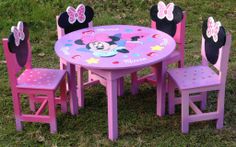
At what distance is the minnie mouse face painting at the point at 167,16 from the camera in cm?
425

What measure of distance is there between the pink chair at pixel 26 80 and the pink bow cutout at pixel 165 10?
1.17 m

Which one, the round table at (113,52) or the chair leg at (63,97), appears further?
Result: the chair leg at (63,97)

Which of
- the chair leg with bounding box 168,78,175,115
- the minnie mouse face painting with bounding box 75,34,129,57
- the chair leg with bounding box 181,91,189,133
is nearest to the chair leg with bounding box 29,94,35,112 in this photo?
the minnie mouse face painting with bounding box 75,34,129,57

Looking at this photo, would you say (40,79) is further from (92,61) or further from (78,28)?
(78,28)

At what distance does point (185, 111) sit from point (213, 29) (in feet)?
2.44

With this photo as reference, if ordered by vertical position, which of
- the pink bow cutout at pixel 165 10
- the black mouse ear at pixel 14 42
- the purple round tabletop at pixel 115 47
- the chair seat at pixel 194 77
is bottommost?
the chair seat at pixel 194 77

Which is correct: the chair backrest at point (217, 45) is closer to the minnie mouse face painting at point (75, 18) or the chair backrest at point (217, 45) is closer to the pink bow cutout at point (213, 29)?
the pink bow cutout at point (213, 29)

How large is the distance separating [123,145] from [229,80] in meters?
1.66

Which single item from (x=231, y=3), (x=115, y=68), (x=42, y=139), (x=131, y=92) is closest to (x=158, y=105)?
(x=131, y=92)

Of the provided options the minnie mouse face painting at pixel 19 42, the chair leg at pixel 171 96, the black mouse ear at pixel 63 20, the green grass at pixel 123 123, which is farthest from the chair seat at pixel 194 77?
the minnie mouse face painting at pixel 19 42

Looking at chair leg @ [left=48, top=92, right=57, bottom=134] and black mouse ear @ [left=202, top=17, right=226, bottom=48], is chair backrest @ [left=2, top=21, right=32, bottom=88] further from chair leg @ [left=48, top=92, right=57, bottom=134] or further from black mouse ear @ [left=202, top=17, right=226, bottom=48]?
black mouse ear @ [left=202, top=17, right=226, bottom=48]

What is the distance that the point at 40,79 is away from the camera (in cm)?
380

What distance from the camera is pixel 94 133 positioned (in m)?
3.82

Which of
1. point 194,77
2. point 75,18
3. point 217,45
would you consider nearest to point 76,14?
point 75,18
